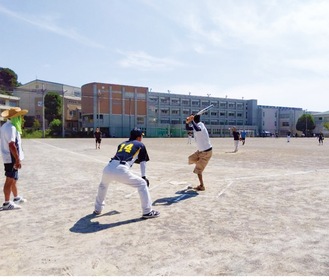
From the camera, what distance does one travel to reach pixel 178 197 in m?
7.03

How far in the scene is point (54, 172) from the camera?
444 inches

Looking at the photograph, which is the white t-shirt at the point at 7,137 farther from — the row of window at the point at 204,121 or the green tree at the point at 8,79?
the green tree at the point at 8,79

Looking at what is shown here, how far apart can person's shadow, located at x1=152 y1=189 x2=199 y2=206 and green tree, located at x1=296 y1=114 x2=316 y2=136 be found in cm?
10882

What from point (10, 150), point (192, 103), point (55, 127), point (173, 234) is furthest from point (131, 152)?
point (192, 103)

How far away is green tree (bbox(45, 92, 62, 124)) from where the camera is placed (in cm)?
7306

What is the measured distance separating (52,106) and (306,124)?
89.0m

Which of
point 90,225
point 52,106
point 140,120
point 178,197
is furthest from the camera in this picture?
point 140,120

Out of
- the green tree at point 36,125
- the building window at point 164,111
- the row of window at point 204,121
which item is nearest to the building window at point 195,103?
the row of window at point 204,121

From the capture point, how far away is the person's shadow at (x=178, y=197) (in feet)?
21.3

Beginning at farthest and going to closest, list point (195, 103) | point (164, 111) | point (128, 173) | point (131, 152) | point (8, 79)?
point (195, 103) < point (164, 111) < point (8, 79) < point (131, 152) < point (128, 173)

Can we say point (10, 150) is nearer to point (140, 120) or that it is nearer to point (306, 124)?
point (140, 120)

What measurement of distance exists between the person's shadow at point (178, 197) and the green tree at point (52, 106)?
72.9m

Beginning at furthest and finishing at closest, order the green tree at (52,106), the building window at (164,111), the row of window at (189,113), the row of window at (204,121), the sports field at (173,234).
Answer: the row of window at (189,113) → the building window at (164,111) → the row of window at (204,121) → the green tree at (52,106) → the sports field at (173,234)

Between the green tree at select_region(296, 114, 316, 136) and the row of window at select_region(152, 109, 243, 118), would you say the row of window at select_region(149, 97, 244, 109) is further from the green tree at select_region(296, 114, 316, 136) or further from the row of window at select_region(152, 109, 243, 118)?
the green tree at select_region(296, 114, 316, 136)
